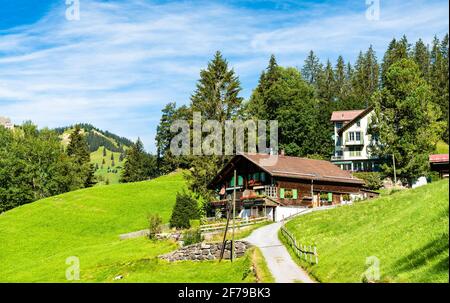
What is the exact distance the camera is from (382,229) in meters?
34.3

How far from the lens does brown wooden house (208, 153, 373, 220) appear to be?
218ft

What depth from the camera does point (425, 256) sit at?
24.8m

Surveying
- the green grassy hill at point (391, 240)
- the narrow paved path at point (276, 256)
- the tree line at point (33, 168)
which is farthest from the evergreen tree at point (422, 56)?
the green grassy hill at point (391, 240)

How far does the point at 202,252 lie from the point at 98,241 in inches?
1004

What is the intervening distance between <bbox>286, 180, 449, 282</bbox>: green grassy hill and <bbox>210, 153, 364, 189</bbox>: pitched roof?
20.7 meters

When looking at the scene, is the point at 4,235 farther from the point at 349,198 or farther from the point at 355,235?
the point at 355,235

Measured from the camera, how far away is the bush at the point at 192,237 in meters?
51.6

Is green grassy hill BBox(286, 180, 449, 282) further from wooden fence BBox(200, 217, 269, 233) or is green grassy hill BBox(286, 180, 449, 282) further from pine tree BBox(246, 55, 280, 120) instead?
pine tree BBox(246, 55, 280, 120)

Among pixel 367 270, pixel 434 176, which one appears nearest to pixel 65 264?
pixel 367 270

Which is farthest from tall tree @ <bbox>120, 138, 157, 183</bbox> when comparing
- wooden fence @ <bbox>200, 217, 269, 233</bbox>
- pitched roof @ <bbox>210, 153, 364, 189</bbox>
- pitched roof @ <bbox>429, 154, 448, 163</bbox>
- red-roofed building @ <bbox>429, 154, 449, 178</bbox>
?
pitched roof @ <bbox>429, 154, 448, 163</bbox>

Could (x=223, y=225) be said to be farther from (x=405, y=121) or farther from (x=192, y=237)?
(x=405, y=121)

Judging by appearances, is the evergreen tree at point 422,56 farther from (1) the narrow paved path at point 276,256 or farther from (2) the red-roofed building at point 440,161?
(1) the narrow paved path at point 276,256

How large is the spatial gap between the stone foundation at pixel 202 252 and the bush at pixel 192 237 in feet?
8.16

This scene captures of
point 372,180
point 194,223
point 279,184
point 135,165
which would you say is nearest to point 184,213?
point 194,223
